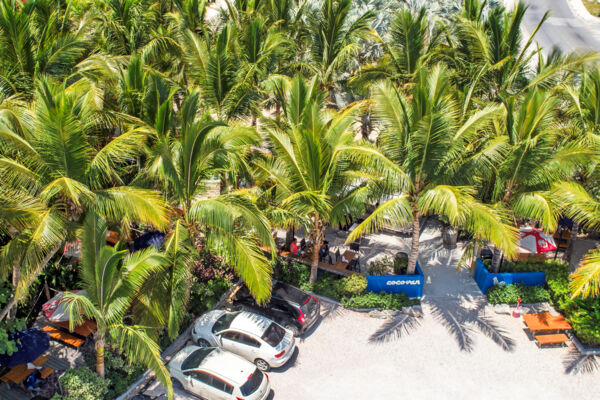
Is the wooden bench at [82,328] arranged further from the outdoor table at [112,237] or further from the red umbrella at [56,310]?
the outdoor table at [112,237]

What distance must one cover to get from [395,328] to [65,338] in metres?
11.0

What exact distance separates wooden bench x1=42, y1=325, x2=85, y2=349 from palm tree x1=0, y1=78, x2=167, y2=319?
9.52 ft

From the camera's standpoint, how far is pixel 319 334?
16.8m

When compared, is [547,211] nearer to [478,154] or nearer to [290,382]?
[478,154]

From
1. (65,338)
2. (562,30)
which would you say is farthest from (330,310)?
(562,30)

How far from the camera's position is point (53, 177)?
12.4 m

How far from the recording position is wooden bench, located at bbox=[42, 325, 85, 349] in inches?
605

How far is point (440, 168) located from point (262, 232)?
6.15 metres

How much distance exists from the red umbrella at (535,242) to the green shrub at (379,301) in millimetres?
4897

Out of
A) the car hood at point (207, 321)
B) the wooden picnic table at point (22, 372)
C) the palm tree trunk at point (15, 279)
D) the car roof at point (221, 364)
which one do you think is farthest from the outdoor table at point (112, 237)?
the car roof at point (221, 364)

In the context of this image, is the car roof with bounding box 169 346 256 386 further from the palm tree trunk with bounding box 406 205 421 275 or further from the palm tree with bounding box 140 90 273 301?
the palm tree trunk with bounding box 406 205 421 275

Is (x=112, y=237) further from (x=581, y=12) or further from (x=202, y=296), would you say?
(x=581, y=12)

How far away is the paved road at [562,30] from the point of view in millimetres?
42969

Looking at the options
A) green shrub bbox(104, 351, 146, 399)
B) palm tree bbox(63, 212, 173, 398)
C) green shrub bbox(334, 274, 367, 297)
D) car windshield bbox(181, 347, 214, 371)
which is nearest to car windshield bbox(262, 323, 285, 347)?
car windshield bbox(181, 347, 214, 371)
